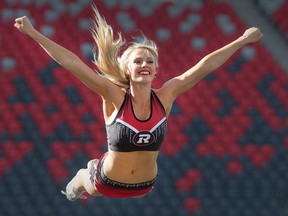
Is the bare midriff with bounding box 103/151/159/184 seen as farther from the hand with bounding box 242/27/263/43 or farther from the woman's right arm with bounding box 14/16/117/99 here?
the hand with bounding box 242/27/263/43

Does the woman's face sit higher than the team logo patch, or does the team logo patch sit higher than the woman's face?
the woman's face

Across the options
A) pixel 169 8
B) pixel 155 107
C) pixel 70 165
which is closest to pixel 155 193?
pixel 70 165

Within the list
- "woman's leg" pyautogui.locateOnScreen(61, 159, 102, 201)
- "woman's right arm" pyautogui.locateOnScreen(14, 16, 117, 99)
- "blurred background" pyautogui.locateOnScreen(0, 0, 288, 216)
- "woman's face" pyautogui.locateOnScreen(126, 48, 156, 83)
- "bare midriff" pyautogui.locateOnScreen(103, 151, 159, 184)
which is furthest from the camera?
"blurred background" pyautogui.locateOnScreen(0, 0, 288, 216)

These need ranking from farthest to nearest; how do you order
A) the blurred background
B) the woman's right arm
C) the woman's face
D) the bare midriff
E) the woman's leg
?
the blurred background < the woman's leg < the bare midriff < the woman's face < the woman's right arm

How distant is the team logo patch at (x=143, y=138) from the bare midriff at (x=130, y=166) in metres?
0.11

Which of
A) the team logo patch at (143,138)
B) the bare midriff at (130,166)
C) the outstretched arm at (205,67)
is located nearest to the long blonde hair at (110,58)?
the outstretched arm at (205,67)

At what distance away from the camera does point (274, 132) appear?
945 cm

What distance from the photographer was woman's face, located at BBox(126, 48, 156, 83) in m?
5.63

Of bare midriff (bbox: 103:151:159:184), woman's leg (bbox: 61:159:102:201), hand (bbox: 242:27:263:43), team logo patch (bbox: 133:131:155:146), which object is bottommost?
woman's leg (bbox: 61:159:102:201)

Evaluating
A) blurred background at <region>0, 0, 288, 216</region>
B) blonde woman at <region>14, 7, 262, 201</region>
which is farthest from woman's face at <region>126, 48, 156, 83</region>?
blurred background at <region>0, 0, 288, 216</region>

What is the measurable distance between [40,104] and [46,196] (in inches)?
43.7

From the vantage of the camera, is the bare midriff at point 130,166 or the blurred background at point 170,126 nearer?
the bare midriff at point 130,166

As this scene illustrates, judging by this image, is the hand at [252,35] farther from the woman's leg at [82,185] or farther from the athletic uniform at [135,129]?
the woman's leg at [82,185]

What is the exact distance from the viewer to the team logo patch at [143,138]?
18.7 feet
